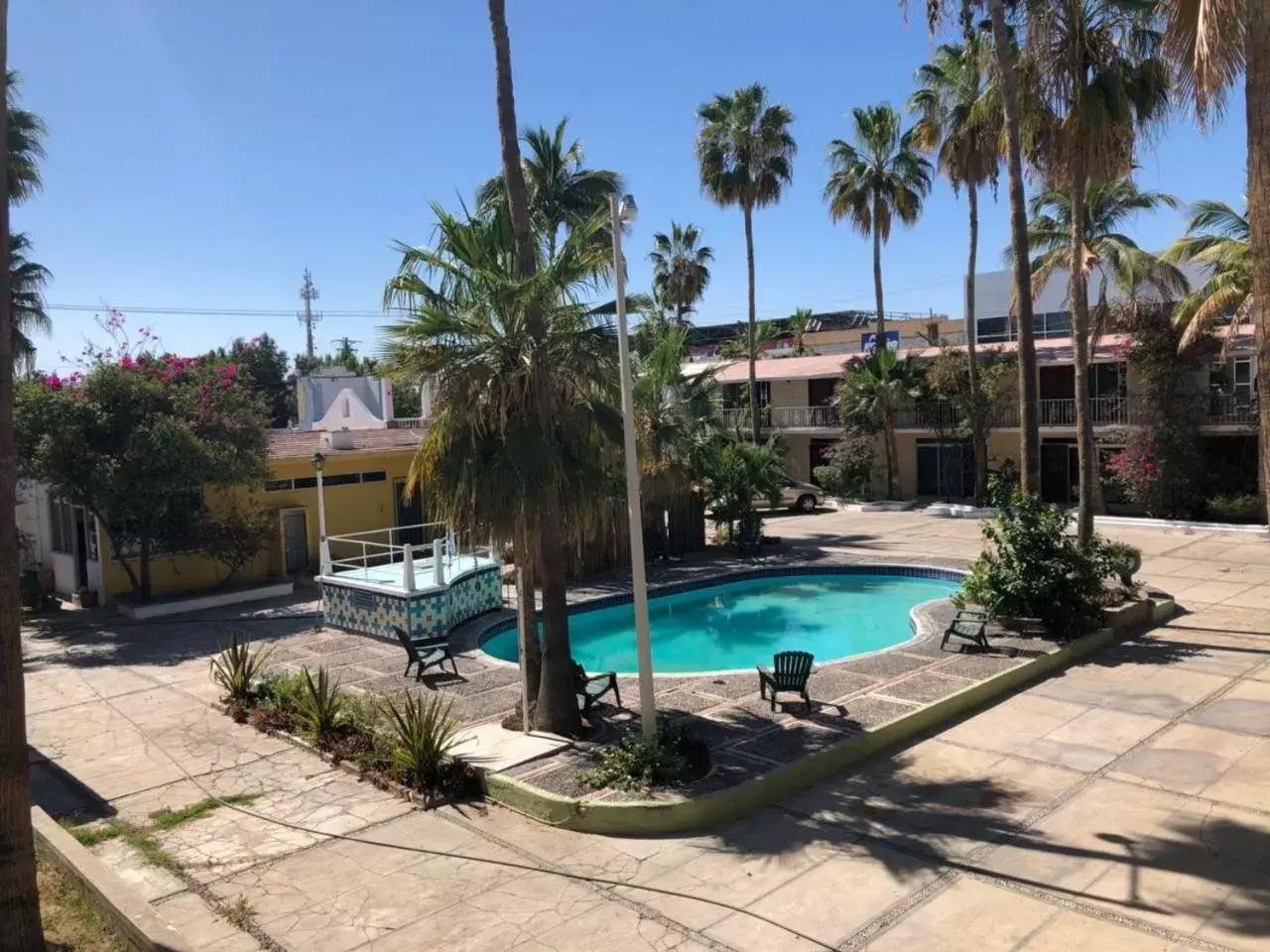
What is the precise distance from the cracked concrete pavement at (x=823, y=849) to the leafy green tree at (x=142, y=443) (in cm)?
745

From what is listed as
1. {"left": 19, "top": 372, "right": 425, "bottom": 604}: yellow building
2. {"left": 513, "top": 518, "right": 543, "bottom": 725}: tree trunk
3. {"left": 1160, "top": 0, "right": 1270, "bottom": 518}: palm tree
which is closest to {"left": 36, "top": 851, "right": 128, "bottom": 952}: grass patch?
{"left": 513, "top": 518, "right": 543, "bottom": 725}: tree trunk

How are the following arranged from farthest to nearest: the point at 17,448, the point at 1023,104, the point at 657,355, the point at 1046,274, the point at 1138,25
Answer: the point at 1046,274 → the point at 657,355 → the point at 17,448 → the point at 1023,104 → the point at 1138,25

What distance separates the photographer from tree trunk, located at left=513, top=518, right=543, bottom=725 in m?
10.7

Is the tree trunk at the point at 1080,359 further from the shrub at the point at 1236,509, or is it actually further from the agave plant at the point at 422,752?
the shrub at the point at 1236,509

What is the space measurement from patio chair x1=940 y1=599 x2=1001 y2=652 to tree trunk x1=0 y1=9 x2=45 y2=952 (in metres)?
11.8

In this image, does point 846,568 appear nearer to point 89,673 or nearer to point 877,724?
point 877,724

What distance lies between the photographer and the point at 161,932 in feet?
20.2

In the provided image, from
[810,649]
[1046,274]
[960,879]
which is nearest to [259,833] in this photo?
[960,879]

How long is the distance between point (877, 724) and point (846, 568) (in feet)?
40.9

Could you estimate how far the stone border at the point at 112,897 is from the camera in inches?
241

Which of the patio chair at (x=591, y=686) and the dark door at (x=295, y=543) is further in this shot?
the dark door at (x=295, y=543)

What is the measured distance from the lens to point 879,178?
34.7m

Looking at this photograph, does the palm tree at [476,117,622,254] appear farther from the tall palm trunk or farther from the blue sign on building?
the blue sign on building

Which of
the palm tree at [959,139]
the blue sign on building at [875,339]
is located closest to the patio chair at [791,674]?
the palm tree at [959,139]
